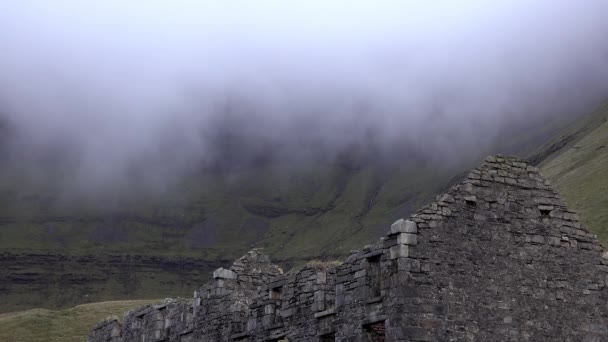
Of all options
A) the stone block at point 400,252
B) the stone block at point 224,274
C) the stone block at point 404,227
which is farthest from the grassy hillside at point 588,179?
the stone block at point 400,252

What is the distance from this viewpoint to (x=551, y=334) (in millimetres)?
24016

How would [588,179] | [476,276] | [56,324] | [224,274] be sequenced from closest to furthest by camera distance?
[476,276], [224,274], [56,324], [588,179]

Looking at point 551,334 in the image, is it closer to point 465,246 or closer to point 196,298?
point 465,246

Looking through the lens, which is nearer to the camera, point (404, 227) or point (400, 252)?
point (400, 252)

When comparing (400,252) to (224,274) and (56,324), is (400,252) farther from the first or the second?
(56,324)

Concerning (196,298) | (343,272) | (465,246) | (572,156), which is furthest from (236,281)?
(572,156)

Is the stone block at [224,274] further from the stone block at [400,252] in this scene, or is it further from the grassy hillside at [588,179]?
the grassy hillside at [588,179]

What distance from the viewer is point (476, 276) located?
23.6m

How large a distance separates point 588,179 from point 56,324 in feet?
263

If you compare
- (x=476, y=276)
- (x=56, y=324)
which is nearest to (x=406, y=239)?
(x=476, y=276)

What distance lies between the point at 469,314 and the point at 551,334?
2.31 m

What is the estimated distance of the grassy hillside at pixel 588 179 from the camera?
108312 mm

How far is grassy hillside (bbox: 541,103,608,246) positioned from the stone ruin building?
68500 millimetres

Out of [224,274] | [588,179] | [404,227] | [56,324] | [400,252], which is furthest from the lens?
[588,179]
